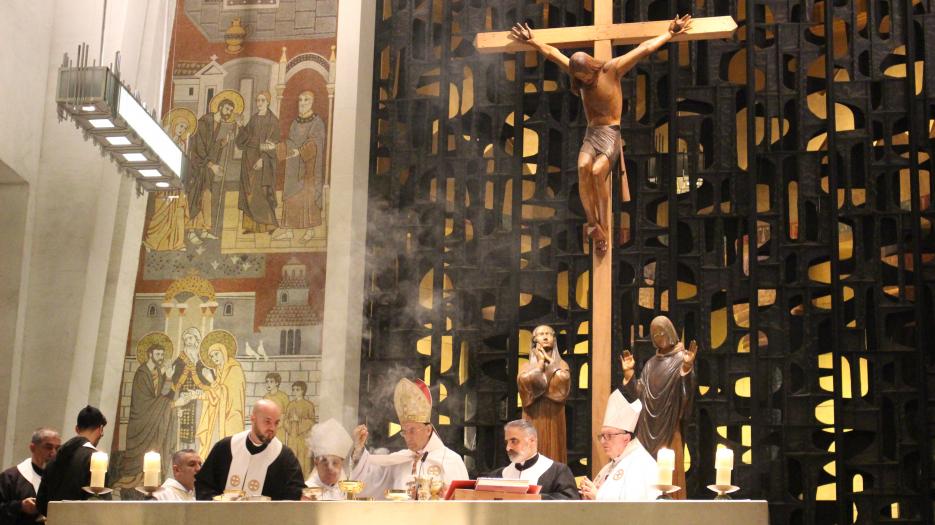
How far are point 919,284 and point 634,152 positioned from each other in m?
2.46

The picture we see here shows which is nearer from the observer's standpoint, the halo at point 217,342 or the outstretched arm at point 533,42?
the outstretched arm at point 533,42

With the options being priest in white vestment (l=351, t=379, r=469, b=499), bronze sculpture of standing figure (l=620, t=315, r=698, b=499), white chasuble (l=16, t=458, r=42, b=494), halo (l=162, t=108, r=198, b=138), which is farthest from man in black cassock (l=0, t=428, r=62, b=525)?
halo (l=162, t=108, r=198, b=138)

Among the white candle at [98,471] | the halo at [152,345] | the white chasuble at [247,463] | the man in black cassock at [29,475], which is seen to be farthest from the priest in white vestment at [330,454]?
the halo at [152,345]

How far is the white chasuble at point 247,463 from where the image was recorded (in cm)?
696

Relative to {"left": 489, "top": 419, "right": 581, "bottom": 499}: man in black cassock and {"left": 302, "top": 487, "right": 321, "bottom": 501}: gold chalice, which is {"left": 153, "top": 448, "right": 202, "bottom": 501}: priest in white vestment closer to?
{"left": 302, "top": 487, "right": 321, "bottom": 501}: gold chalice

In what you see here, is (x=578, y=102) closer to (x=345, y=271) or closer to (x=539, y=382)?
(x=345, y=271)

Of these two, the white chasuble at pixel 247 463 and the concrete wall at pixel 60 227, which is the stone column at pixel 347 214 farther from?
the white chasuble at pixel 247 463

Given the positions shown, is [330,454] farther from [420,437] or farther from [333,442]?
[420,437]

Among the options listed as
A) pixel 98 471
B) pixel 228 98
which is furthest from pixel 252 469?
pixel 228 98

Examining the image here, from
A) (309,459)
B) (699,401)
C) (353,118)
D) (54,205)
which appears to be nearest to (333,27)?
(353,118)

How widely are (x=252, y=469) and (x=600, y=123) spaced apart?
2883mm

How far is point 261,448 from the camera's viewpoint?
23.1 feet

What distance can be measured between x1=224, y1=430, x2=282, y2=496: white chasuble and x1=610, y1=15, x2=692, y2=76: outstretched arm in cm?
299

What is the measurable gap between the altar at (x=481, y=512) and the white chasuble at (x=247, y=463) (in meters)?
1.82
